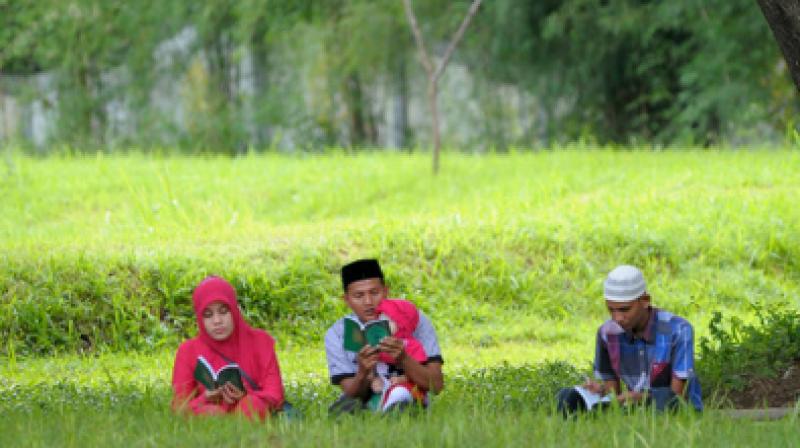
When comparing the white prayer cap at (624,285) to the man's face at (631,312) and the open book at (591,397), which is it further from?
the open book at (591,397)

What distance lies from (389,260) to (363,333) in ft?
20.7

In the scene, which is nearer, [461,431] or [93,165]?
[461,431]

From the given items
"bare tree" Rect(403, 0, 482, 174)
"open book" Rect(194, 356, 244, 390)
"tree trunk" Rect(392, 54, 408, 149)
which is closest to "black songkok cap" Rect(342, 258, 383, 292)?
"open book" Rect(194, 356, 244, 390)

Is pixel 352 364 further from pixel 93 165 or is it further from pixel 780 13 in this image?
pixel 93 165

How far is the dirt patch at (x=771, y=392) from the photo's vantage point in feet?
25.2

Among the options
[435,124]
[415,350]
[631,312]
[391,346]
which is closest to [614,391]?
[631,312]

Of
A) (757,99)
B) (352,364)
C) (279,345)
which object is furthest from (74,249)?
(757,99)

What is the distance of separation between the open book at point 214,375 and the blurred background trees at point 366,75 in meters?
15.3

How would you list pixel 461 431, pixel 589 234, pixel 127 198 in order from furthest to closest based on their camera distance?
pixel 127 198 < pixel 589 234 < pixel 461 431

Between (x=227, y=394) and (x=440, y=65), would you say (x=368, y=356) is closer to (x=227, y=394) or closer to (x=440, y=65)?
(x=227, y=394)

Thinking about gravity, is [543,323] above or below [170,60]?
below

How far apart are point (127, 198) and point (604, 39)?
8788 mm

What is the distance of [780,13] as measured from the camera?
7.61 metres

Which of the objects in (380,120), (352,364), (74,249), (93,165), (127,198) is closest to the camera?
(352,364)
